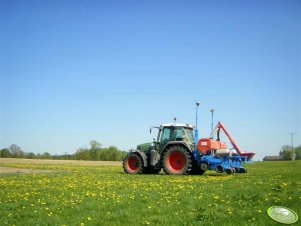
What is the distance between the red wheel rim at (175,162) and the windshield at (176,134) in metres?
1.50

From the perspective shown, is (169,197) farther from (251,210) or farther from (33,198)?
Answer: (33,198)

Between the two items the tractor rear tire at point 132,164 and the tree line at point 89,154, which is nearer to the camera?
the tractor rear tire at point 132,164

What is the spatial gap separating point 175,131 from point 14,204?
15589 mm

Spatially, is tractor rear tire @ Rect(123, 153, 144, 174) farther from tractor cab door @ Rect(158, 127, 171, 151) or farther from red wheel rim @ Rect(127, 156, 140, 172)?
tractor cab door @ Rect(158, 127, 171, 151)

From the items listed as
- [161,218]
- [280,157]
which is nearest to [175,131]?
[161,218]

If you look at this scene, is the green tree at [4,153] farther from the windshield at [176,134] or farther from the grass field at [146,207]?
the grass field at [146,207]

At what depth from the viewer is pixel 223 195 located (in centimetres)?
1242

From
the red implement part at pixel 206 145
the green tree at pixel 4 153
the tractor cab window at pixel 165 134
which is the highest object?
the green tree at pixel 4 153

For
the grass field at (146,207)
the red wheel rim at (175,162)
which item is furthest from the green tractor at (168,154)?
the grass field at (146,207)

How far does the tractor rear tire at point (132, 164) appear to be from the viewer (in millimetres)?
25906

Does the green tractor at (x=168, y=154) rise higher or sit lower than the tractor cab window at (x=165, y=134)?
lower

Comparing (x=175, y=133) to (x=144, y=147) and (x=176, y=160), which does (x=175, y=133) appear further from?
(x=144, y=147)

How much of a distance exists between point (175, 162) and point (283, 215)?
15911 mm

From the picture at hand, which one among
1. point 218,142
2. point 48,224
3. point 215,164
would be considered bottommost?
point 48,224
